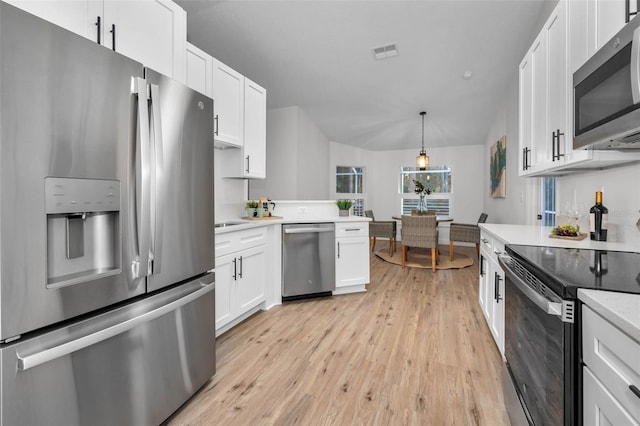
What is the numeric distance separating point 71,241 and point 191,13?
8.63 ft

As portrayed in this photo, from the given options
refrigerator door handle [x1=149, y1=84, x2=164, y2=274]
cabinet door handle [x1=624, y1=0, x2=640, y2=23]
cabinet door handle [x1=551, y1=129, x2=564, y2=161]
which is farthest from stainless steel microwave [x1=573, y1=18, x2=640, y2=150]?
refrigerator door handle [x1=149, y1=84, x2=164, y2=274]

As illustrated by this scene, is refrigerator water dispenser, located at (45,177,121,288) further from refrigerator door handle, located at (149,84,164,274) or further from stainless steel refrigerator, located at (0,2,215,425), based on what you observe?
refrigerator door handle, located at (149,84,164,274)

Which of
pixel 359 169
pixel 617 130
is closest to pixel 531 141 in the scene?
pixel 617 130

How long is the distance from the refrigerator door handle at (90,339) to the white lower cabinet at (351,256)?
213 cm

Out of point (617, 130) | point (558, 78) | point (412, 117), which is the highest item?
point (412, 117)

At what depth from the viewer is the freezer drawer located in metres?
0.94

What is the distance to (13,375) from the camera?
2.99 ft

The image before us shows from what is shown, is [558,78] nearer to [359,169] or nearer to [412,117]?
[412,117]

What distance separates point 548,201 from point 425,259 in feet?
8.95

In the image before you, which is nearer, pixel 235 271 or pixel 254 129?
pixel 235 271

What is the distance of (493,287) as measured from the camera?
2.25 meters

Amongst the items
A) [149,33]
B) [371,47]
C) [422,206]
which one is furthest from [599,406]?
[422,206]

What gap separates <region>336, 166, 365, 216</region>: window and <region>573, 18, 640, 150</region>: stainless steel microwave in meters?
5.94

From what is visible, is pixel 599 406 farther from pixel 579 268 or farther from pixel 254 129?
pixel 254 129
